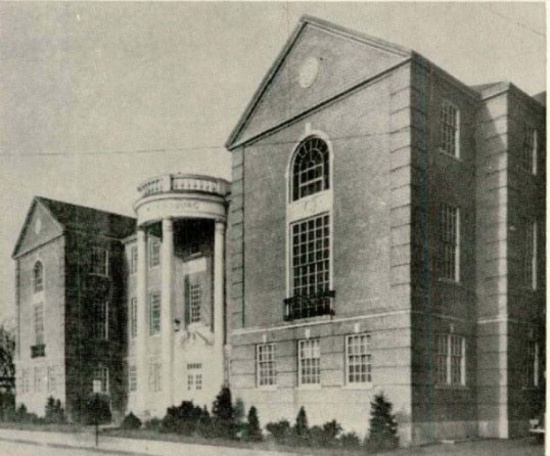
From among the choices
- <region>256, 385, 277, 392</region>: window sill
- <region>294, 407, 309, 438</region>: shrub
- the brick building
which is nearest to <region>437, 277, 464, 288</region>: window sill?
the brick building

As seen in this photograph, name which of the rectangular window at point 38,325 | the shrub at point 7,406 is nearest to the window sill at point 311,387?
the shrub at point 7,406

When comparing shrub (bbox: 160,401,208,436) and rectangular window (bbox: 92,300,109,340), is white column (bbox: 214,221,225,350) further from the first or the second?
rectangular window (bbox: 92,300,109,340)

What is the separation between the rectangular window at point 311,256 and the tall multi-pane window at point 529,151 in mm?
5505

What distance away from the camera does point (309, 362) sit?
22.9 m

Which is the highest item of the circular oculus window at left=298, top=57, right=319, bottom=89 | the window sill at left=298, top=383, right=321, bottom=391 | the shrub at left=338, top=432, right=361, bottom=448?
the circular oculus window at left=298, top=57, right=319, bottom=89

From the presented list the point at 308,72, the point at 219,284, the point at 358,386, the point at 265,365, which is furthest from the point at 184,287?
the point at 358,386

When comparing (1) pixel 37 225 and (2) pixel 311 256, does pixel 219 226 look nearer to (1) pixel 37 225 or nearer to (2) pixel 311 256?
(2) pixel 311 256

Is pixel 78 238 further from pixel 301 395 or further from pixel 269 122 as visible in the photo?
pixel 301 395

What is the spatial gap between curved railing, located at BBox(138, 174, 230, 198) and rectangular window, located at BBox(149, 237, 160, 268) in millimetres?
5369

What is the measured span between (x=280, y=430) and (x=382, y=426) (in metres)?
3.28

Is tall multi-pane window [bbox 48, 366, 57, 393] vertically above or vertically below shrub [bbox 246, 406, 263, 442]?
below

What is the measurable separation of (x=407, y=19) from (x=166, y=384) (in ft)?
52.2

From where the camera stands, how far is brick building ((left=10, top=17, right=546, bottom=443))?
66.7ft

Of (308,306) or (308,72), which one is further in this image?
(308,72)
